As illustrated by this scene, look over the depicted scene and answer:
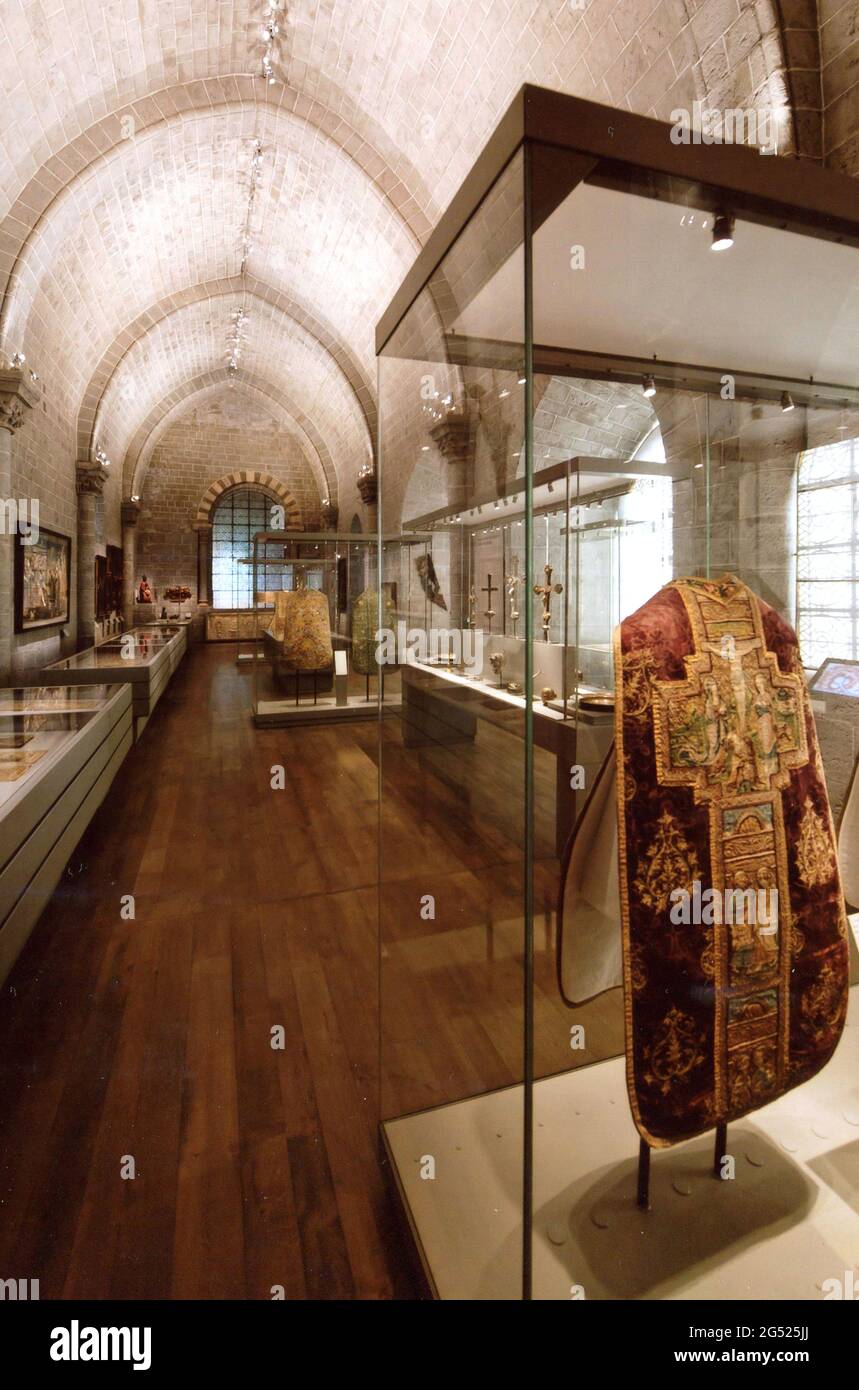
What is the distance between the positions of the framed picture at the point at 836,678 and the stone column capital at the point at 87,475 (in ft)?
43.2

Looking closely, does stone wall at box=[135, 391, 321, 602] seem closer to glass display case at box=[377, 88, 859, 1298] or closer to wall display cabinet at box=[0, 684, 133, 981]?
wall display cabinet at box=[0, 684, 133, 981]

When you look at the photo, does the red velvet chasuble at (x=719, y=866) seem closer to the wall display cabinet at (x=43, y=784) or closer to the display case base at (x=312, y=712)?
the wall display cabinet at (x=43, y=784)

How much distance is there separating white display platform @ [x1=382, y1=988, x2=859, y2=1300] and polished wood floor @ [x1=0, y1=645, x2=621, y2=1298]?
0.17 metres

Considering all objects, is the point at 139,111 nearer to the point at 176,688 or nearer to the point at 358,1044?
the point at 176,688

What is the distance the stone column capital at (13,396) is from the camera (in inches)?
312

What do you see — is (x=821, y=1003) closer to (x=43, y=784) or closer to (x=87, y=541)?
(x=43, y=784)

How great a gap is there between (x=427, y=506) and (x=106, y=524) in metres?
14.9

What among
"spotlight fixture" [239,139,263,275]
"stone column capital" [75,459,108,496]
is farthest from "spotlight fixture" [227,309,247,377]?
"stone column capital" [75,459,108,496]

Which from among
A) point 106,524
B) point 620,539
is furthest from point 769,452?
point 106,524

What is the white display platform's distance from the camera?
61.9 inches

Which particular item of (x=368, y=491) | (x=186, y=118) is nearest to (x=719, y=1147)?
(x=186, y=118)

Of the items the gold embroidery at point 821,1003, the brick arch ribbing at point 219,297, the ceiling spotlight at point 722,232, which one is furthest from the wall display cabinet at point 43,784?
the brick arch ribbing at point 219,297

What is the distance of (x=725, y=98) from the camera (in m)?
4.16

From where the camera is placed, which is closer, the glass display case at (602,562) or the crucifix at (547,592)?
the glass display case at (602,562)
